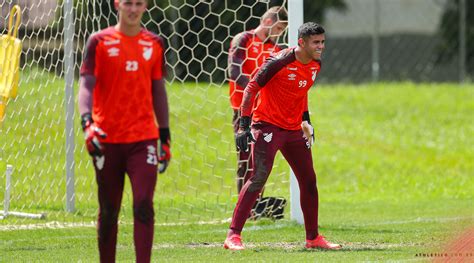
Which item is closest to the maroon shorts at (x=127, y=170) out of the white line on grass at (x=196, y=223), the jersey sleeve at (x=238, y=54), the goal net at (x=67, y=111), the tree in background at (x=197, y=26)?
the white line on grass at (x=196, y=223)

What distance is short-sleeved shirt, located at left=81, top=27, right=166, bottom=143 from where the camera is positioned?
7.69m

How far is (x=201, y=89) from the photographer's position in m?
18.9

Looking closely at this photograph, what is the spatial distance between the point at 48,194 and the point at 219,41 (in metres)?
3.18

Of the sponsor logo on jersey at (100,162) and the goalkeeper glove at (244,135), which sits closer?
the sponsor logo on jersey at (100,162)

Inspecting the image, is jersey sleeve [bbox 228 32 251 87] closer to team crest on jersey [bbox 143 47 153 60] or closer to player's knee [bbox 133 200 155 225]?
team crest on jersey [bbox 143 47 153 60]

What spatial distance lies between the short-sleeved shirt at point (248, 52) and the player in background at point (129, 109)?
4.86m

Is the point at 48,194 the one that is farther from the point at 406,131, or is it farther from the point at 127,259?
the point at 406,131

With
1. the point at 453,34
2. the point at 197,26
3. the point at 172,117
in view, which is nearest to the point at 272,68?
the point at 197,26

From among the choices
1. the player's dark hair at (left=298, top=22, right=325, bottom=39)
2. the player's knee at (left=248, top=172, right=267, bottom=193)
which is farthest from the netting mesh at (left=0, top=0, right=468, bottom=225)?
the player's knee at (left=248, top=172, right=267, bottom=193)

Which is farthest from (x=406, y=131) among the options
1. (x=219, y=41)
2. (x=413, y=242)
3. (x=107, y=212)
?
(x=107, y=212)

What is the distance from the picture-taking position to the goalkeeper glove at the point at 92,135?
746 centimetres

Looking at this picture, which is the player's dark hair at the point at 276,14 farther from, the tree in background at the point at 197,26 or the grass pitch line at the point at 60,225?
the grass pitch line at the point at 60,225

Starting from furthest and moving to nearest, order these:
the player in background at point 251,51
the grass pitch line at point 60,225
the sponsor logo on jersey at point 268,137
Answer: the player in background at point 251,51 → the grass pitch line at point 60,225 → the sponsor logo on jersey at point 268,137

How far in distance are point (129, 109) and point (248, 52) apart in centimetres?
515
